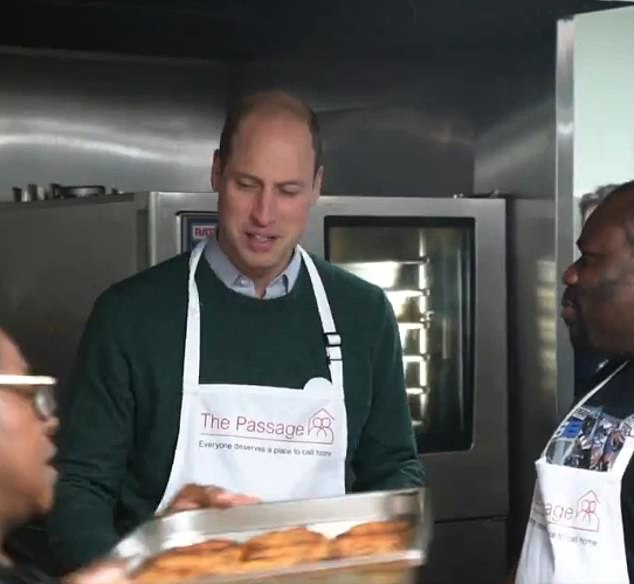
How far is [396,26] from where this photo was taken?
2393 millimetres

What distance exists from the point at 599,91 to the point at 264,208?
89cm

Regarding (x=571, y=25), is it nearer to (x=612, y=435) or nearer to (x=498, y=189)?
(x=498, y=189)

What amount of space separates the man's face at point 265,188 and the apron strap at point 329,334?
11 cm

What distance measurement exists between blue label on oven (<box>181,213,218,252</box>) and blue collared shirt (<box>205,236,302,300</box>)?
26 centimetres

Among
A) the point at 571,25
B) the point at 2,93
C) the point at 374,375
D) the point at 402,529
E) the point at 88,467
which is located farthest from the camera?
the point at 2,93

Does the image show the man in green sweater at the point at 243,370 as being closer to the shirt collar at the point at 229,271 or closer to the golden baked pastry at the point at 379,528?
the shirt collar at the point at 229,271

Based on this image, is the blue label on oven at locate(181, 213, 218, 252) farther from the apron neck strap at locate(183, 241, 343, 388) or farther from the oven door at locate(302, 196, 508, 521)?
the oven door at locate(302, 196, 508, 521)

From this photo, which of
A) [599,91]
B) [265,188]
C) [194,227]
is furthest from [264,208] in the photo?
[599,91]

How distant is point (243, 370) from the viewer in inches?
66.7

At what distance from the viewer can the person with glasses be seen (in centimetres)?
90

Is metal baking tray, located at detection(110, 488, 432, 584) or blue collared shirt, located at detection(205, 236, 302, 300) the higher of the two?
blue collared shirt, located at detection(205, 236, 302, 300)

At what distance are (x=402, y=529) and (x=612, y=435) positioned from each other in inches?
16.2

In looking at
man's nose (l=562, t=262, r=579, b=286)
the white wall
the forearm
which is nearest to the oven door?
the white wall

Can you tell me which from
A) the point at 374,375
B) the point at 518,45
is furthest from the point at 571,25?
the point at 374,375
